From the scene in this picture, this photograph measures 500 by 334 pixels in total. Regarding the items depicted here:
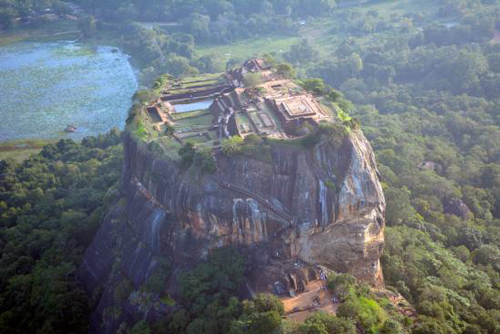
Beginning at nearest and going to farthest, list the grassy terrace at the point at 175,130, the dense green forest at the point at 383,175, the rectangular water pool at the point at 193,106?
the dense green forest at the point at 383,175
the grassy terrace at the point at 175,130
the rectangular water pool at the point at 193,106

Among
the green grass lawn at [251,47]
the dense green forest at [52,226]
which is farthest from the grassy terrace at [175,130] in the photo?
the green grass lawn at [251,47]

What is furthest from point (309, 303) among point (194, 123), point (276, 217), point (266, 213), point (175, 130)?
point (194, 123)

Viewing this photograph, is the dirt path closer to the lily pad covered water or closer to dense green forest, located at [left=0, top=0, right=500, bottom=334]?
dense green forest, located at [left=0, top=0, right=500, bottom=334]

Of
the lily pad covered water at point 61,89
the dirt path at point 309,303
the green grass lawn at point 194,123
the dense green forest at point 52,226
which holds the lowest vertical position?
the dense green forest at point 52,226

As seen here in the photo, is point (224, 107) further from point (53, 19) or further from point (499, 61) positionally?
point (53, 19)

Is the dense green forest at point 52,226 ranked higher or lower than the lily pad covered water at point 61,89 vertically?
lower

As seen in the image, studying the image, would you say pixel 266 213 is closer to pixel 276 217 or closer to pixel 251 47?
pixel 276 217

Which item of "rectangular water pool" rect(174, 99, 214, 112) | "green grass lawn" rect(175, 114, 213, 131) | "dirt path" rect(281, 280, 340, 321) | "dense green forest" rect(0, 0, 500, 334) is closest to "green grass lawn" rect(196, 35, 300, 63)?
"dense green forest" rect(0, 0, 500, 334)

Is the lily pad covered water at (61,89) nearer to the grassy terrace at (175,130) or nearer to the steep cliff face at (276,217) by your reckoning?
the grassy terrace at (175,130)

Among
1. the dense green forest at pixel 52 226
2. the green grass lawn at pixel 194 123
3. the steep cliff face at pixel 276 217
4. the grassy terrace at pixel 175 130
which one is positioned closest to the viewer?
the steep cliff face at pixel 276 217
